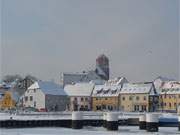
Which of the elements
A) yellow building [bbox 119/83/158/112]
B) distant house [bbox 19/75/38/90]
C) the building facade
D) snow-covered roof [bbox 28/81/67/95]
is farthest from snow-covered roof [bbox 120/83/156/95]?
the building facade

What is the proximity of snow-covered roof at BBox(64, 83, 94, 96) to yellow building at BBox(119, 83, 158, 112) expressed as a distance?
1140cm

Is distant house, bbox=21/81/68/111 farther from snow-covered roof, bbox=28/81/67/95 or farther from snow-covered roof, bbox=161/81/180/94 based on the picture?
snow-covered roof, bbox=161/81/180/94

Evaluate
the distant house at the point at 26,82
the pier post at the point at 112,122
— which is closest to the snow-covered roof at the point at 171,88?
the distant house at the point at 26,82

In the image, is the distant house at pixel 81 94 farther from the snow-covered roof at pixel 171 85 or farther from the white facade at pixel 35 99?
the snow-covered roof at pixel 171 85

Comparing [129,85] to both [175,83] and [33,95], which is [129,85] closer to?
[175,83]

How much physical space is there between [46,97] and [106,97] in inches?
701

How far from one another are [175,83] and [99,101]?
2198cm

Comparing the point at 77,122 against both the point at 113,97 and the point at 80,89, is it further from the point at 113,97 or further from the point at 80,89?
the point at 80,89

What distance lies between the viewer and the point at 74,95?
131 metres

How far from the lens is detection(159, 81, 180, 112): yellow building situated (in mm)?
Result: 115125

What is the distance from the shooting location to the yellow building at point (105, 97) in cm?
12654

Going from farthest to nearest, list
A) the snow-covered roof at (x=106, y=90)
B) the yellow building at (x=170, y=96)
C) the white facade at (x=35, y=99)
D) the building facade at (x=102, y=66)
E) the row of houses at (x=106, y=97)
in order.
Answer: the building facade at (x=102, y=66) → the snow-covered roof at (x=106, y=90) → the white facade at (x=35, y=99) → the row of houses at (x=106, y=97) → the yellow building at (x=170, y=96)

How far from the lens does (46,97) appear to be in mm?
118375

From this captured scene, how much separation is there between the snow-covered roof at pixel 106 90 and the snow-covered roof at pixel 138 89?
238 centimetres
